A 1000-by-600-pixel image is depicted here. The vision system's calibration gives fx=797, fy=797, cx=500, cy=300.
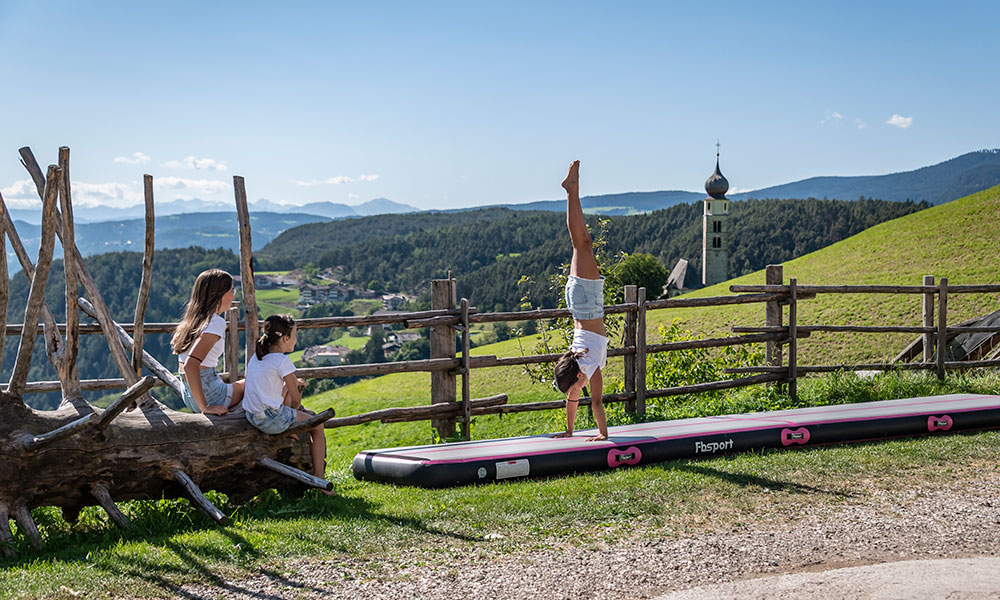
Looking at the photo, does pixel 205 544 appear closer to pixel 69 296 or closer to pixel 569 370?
pixel 69 296

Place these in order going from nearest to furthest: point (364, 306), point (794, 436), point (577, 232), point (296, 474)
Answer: point (296, 474)
point (577, 232)
point (794, 436)
point (364, 306)

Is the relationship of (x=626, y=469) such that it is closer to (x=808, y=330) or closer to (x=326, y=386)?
(x=808, y=330)

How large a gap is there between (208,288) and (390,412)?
328cm

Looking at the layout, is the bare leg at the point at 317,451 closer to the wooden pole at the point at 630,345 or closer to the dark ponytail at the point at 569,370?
the dark ponytail at the point at 569,370

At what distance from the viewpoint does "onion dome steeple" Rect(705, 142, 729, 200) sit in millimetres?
109625

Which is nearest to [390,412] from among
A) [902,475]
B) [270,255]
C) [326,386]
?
[902,475]

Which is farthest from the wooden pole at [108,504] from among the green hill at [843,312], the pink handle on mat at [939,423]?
the pink handle on mat at [939,423]

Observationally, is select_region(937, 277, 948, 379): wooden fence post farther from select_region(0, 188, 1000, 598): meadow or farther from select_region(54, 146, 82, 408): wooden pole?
select_region(54, 146, 82, 408): wooden pole

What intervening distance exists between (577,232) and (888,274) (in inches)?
1262

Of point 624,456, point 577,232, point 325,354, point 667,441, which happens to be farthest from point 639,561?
point 325,354

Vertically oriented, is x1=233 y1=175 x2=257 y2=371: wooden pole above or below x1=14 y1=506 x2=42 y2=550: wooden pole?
above

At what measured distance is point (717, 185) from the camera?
109625 mm

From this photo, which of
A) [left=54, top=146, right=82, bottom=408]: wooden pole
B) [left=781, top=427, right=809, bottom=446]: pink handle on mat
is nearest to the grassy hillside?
[left=781, top=427, right=809, bottom=446]: pink handle on mat

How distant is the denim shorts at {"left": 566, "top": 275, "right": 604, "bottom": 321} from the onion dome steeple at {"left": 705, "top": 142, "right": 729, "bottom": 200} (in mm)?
107414
